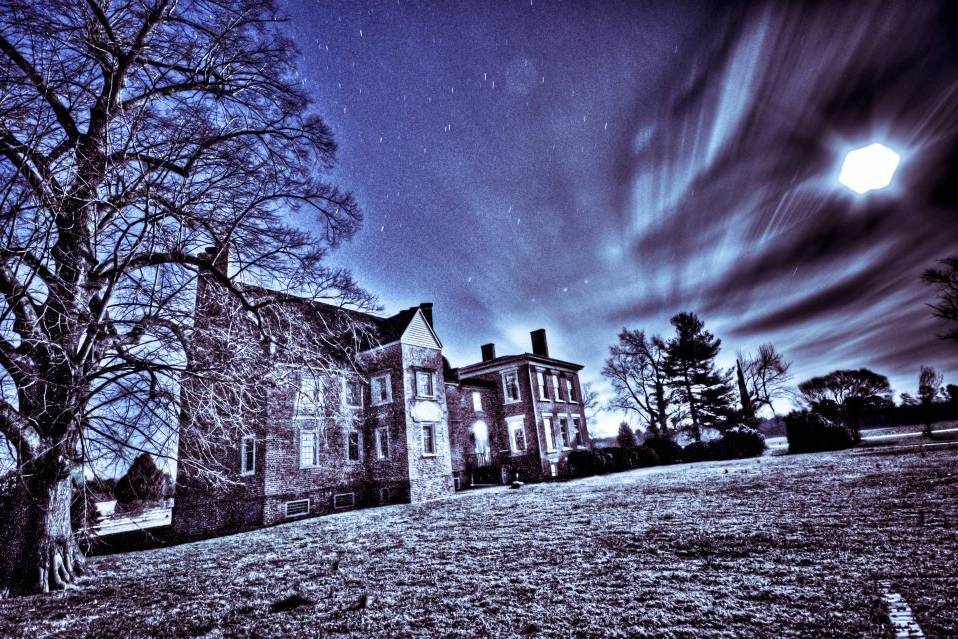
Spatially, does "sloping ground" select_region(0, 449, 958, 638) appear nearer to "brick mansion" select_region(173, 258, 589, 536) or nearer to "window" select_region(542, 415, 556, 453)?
"brick mansion" select_region(173, 258, 589, 536)

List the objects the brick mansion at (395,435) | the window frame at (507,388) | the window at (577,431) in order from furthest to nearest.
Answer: the window at (577,431)
the window frame at (507,388)
the brick mansion at (395,435)

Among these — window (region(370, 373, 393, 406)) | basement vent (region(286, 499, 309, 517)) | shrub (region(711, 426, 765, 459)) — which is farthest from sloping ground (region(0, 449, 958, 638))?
shrub (region(711, 426, 765, 459))

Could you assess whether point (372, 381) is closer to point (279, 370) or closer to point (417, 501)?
point (417, 501)

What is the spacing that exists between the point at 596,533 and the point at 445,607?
4.14 metres

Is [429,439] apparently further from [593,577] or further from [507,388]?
[593,577]

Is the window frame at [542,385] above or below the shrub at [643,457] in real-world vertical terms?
above

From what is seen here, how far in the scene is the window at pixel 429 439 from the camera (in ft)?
70.2

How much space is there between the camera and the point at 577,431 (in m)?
34.3

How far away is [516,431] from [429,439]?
9.87m

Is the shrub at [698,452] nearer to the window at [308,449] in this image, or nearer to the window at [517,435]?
the window at [517,435]

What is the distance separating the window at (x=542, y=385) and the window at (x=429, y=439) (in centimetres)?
Result: 1133

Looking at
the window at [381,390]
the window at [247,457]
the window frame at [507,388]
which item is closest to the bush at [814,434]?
the window frame at [507,388]

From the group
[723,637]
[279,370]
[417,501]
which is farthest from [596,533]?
[417,501]

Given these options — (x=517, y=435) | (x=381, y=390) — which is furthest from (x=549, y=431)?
(x=381, y=390)
